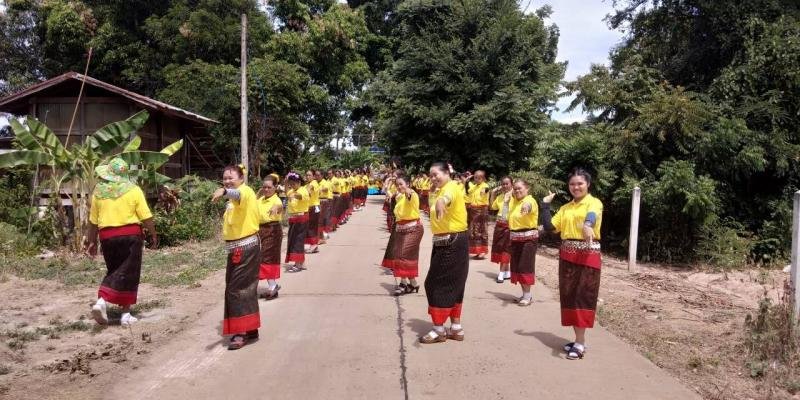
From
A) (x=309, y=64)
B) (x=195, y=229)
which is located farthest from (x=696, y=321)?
(x=309, y=64)

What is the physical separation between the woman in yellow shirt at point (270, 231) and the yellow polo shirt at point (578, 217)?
138 inches

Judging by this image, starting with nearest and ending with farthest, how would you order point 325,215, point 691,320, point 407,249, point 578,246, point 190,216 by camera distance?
point 578,246
point 691,320
point 407,249
point 190,216
point 325,215

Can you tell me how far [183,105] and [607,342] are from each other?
17212 mm

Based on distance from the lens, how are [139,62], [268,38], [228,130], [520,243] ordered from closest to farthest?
1. [520,243]
2. [228,130]
3. [139,62]
4. [268,38]

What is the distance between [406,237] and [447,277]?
214 centimetres

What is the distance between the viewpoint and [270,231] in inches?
291

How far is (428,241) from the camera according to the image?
13758mm

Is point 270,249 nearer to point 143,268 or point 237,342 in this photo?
point 237,342

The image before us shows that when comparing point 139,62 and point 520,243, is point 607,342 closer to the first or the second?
point 520,243

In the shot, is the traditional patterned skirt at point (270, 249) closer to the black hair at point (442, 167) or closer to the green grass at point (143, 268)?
the green grass at point (143, 268)

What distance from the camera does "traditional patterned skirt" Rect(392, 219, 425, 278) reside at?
24.5 feet

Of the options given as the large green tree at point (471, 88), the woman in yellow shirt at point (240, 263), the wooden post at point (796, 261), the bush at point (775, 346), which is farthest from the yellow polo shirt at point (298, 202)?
the large green tree at point (471, 88)

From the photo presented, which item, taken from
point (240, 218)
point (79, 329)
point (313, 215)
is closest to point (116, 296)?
point (79, 329)

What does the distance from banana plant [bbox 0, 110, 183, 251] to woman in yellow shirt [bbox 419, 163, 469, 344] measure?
260 inches
